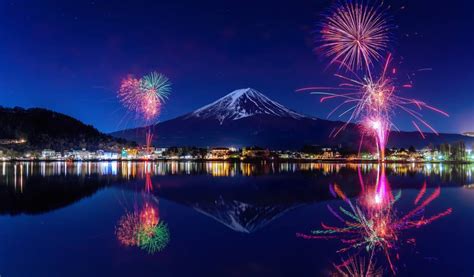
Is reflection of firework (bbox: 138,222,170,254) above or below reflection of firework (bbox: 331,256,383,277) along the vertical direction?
above

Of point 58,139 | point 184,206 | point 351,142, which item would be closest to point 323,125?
point 351,142

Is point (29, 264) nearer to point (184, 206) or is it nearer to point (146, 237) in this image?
point (146, 237)

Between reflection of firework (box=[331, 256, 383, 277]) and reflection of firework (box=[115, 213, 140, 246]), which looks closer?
reflection of firework (box=[331, 256, 383, 277])

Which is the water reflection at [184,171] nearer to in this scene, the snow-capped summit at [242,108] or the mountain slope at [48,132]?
the mountain slope at [48,132]

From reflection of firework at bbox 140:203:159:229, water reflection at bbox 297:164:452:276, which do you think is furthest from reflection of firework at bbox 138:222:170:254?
water reflection at bbox 297:164:452:276

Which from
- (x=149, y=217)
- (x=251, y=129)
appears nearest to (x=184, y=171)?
(x=149, y=217)

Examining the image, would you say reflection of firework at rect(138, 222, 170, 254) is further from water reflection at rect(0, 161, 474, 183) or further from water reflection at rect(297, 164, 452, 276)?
water reflection at rect(0, 161, 474, 183)
